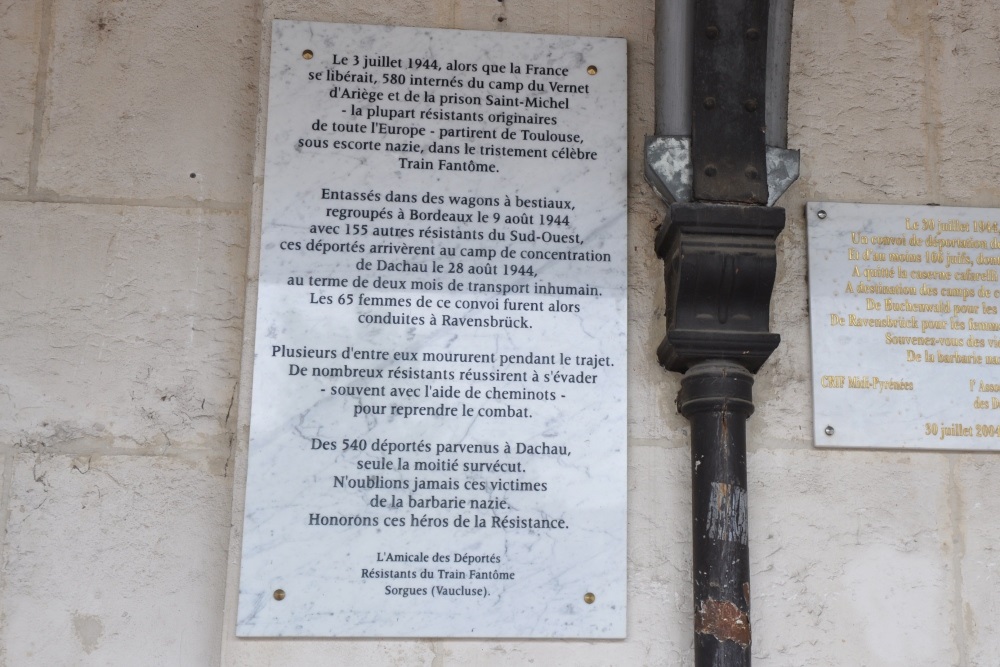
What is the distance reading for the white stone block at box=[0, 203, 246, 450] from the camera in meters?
3.02

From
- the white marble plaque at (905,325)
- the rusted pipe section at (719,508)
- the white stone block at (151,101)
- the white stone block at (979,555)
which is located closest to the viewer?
the rusted pipe section at (719,508)

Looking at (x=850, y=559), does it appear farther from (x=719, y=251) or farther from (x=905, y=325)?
(x=719, y=251)

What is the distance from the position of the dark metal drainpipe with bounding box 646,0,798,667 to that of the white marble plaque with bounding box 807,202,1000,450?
8.1 inches

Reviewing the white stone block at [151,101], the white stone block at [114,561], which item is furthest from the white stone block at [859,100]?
the white stone block at [114,561]

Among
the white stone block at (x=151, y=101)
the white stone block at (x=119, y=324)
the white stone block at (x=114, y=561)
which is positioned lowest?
the white stone block at (x=114, y=561)

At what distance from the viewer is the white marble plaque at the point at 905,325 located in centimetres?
305

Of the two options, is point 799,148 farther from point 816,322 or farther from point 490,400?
point 490,400

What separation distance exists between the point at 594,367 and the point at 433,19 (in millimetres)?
1027

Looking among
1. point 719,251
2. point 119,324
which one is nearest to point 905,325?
point 719,251

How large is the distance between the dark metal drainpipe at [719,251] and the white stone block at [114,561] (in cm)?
116

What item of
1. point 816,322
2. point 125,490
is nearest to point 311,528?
point 125,490

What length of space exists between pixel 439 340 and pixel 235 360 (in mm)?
521

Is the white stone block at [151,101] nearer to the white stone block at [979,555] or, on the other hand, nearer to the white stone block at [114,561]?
the white stone block at [114,561]

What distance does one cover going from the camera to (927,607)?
9.68 ft
